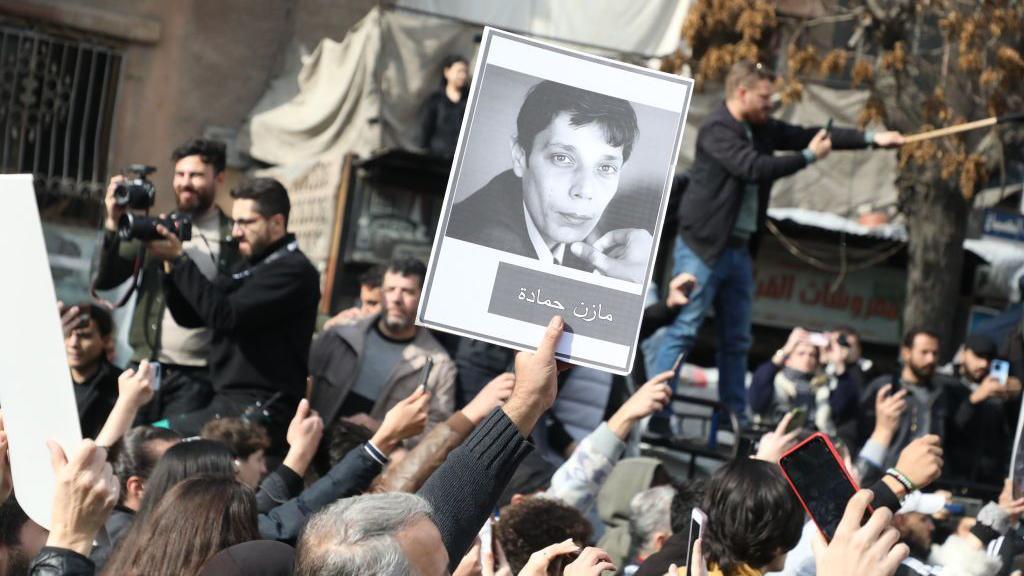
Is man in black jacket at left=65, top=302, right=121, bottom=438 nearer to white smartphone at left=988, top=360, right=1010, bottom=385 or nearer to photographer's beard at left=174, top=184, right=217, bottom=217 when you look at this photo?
photographer's beard at left=174, top=184, right=217, bottom=217

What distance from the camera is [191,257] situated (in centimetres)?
627

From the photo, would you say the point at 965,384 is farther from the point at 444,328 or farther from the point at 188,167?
the point at 444,328

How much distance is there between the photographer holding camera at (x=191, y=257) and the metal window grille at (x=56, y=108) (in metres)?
8.98

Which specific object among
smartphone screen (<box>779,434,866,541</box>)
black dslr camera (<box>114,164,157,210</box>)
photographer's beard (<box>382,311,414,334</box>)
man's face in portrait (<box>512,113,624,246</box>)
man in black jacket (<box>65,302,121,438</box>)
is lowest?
man in black jacket (<box>65,302,121,438</box>)

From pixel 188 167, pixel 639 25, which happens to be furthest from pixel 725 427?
pixel 639 25

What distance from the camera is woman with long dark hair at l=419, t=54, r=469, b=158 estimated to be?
1397 centimetres

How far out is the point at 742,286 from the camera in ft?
26.9

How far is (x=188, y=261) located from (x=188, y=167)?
2.01ft

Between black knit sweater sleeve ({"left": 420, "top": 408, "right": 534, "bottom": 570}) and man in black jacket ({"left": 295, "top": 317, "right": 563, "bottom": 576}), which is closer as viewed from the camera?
man in black jacket ({"left": 295, "top": 317, "right": 563, "bottom": 576})

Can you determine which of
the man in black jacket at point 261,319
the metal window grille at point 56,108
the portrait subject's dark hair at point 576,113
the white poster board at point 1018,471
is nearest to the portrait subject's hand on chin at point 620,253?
the portrait subject's dark hair at point 576,113

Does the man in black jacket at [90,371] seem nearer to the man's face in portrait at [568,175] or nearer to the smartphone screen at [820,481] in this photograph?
the man's face in portrait at [568,175]

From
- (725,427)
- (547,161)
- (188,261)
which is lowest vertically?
(725,427)

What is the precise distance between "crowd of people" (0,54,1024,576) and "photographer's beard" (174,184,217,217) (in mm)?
11

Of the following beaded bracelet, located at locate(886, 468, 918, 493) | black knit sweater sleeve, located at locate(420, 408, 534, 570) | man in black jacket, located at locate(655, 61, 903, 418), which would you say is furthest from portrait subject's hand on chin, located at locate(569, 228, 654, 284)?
man in black jacket, located at locate(655, 61, 903, 418)
